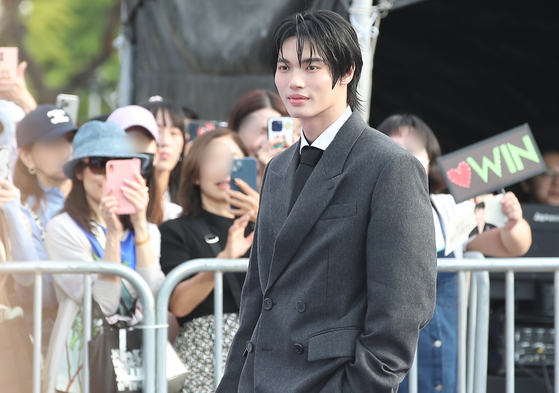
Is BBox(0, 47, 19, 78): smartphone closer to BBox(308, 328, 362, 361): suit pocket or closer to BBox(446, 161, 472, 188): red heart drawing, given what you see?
BBox(446, 161, 472, 188): red heart drawing

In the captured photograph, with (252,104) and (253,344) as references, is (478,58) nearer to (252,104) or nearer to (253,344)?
(252,104)

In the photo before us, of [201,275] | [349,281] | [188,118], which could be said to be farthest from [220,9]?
[349,281]

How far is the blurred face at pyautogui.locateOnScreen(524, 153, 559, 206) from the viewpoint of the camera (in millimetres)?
5566

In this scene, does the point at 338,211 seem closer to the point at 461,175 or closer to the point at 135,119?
the point at 461,175

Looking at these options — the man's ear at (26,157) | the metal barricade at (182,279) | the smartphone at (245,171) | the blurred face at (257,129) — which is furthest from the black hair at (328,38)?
the blurred face at (257,129)

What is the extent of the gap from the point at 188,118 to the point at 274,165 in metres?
3.62

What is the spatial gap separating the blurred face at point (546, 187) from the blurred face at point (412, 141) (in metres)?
1.90

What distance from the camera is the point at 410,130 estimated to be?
13.7 feet

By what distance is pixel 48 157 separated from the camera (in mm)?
3816

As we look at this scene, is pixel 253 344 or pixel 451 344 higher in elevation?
pixel 253 344

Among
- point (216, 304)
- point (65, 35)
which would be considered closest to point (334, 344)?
point (216, 304)

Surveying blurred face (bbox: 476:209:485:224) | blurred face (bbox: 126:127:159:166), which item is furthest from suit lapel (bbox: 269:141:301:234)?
blurred face (bbox: 126:127:159:166)

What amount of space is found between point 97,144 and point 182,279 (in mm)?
800

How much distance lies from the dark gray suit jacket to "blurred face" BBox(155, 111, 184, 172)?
2410 mm
